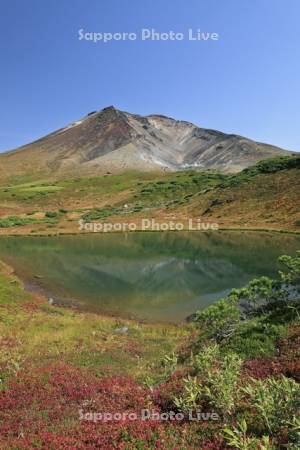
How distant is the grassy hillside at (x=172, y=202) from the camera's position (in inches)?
3959

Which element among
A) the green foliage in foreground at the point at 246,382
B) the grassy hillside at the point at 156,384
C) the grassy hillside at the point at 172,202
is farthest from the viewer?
the grassy hillside at the point at 172,202

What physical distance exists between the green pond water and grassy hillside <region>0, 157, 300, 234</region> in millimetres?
19879

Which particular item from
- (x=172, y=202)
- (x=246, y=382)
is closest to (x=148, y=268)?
(x=246, y=382)

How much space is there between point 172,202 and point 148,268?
88.7 meters

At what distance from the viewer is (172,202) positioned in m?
142

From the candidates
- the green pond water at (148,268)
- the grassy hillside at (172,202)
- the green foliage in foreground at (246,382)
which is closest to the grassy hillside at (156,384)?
the green foliage in foreground at (246,382)

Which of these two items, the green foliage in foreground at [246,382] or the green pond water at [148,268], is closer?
the green foliage in foreground at [246,382]

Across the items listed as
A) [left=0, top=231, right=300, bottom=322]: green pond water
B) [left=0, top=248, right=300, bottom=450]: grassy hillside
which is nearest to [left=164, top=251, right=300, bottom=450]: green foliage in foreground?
[left=0, top=248, right=300, bottom=450]: grassy hillside

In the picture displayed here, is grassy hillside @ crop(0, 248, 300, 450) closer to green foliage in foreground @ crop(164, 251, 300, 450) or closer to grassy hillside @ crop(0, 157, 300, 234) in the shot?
green foliage in foreground @ crop(164, 251, 300, 450)

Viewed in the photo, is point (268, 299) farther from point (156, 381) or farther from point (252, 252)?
point (252, 252)

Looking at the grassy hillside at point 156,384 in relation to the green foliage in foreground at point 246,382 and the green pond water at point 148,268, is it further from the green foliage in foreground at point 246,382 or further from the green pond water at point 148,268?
the green pond water at point 148,268

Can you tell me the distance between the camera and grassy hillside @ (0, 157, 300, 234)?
330ft

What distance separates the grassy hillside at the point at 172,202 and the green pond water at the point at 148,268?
19.9m

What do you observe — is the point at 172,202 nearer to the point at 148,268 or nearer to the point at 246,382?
the point at 148,268
